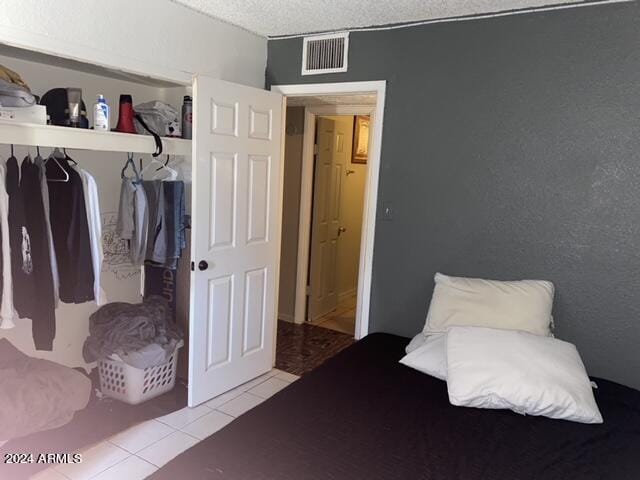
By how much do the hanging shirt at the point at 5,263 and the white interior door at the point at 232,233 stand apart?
893mm

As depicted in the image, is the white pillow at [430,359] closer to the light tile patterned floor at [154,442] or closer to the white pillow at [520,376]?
the white pillow at [520,376]

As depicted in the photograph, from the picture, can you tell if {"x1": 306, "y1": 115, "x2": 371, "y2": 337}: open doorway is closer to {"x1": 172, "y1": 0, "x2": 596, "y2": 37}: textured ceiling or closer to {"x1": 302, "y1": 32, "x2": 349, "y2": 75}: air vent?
{"x1": 302, "y1": 32, "x2": 349, "y2": 75}: air vent

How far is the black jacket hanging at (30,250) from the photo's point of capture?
2.12 meters

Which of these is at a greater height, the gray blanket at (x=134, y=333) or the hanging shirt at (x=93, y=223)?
the hanging shirt at (x=93, y=223)

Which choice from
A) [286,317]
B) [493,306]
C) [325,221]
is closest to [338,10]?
[493,306]

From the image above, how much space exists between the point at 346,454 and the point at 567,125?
193 cm

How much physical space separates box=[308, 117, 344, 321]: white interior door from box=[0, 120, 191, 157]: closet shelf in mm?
1750

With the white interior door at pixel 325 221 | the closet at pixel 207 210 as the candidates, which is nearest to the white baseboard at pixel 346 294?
the white interior door at pixel 325 221

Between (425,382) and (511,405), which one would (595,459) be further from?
(425,382)

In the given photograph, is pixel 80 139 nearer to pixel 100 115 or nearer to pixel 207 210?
pixel 100 115

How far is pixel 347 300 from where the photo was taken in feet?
17.3

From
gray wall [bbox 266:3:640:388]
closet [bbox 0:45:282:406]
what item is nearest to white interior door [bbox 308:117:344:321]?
closet [bbox 0:45:282:406]

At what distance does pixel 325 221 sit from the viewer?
463cm

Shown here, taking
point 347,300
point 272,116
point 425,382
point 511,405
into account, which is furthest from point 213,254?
point 347,300
